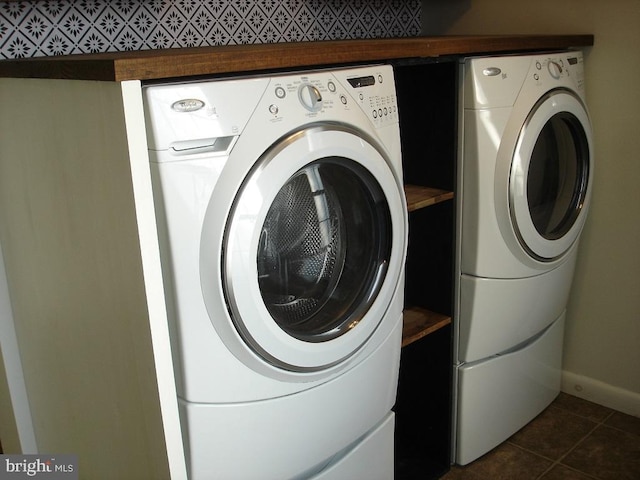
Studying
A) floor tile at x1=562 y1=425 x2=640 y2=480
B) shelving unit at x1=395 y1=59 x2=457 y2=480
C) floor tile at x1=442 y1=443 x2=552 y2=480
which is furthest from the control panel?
floor tile at x1=562 y1=425 x2=640 y2=480

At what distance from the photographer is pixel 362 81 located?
1.32m

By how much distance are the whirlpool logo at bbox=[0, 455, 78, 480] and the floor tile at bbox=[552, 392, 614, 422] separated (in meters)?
1.52

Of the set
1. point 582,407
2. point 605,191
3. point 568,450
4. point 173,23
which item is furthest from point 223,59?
point 582,407

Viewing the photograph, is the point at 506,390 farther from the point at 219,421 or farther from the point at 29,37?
the point at 29,37

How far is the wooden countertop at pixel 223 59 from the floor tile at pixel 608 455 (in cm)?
119

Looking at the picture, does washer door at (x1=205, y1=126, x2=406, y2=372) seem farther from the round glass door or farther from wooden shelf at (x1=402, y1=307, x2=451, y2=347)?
wooden shelf at (x1=402, y1=307, x2=451, y2=347)

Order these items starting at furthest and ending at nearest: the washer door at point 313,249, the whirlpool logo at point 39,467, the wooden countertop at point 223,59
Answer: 1. the whirlpool logo at point 39,467
2. the washer door at point 313,249
3. the wooden countertop at point 223,59

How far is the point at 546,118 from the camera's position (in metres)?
1.70

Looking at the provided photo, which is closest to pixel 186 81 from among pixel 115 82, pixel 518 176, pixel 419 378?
pixel 115 82

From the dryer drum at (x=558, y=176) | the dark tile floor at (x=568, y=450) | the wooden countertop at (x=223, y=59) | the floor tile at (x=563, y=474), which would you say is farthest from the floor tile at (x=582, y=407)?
the wooden countertop at (x=223, y=59)

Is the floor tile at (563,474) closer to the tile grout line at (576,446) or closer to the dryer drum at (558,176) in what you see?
the tile grout line at (576,446)

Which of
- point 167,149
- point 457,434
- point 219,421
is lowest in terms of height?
point 457,434

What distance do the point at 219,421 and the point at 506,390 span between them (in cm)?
102

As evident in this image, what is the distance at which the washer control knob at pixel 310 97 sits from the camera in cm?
121
